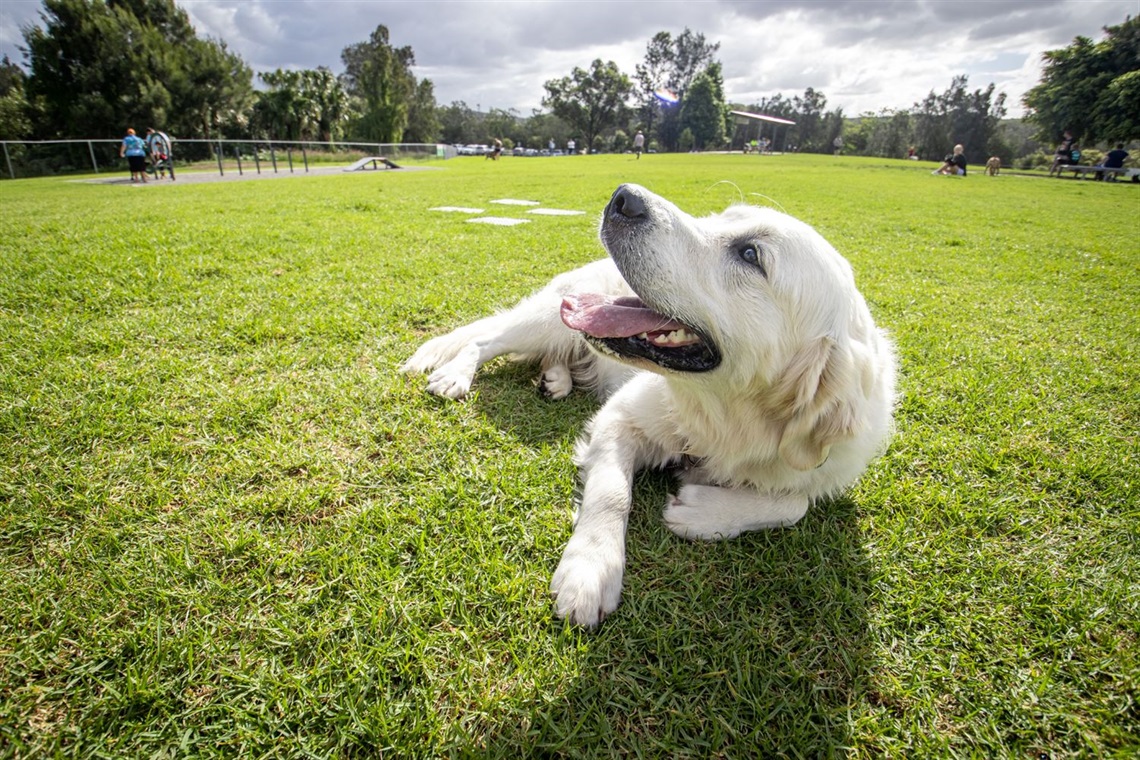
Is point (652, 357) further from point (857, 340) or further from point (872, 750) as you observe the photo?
point (872, 750)

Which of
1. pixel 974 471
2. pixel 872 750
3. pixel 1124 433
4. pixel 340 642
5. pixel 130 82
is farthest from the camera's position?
pixel 130 82

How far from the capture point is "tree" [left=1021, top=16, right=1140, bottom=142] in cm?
3459

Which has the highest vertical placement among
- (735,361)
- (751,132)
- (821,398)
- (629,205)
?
(751,132)

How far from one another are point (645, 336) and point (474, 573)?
1.14 m

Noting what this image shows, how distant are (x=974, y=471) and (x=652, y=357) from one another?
5.93 feet

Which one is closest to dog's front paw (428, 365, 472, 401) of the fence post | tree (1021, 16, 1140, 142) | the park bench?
the fence post

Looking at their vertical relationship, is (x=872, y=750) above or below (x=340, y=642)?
below

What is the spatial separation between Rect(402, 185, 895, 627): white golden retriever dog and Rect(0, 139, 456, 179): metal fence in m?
26.6

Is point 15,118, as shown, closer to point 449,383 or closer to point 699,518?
point 449,383

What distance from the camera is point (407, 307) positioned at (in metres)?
4.24

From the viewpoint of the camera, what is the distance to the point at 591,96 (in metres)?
75.9

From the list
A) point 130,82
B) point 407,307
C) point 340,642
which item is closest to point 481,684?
point 340,642

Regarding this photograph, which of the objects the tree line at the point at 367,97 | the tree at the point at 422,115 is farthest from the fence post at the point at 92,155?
the tree at the point at 422,115

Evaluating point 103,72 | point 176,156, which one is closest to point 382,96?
point 103,72
